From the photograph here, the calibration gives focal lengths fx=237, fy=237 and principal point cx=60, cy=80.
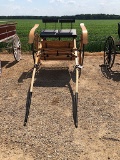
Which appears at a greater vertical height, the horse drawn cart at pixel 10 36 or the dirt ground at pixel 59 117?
the horse drawn cart at pixel 10 36

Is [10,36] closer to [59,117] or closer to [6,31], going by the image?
[6,31]

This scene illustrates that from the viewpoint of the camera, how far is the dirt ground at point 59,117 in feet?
13.1

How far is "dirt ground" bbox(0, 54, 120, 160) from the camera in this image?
3990mm

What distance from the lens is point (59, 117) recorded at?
5.12 metres

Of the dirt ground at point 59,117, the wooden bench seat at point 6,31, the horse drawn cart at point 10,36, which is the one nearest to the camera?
the dirt ground at point 59,117

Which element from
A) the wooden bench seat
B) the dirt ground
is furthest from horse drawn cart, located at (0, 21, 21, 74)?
the dirt ground

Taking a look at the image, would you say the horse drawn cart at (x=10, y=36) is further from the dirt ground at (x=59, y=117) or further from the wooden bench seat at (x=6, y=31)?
the dirt ground at (x=59, y=117)

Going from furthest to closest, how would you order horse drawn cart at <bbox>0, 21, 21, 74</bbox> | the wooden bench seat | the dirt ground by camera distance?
1. horse drawn cart at <bbox>0, 21, 21, 74</bbox>
2. the wooden bench seat
3. the dirt ground

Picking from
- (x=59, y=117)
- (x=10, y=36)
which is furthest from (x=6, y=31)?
(x=59, y=117)

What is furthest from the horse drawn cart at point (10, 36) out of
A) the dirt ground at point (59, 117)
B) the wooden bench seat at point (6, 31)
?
Answer: the dirt ground at point (59, 117)

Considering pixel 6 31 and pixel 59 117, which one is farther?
pixel 6 31

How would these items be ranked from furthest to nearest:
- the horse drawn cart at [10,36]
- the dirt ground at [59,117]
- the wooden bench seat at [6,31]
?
the horse drawn cart at [10,36], the wooden bench seat at [6,31], the dirt ground at [59,117]

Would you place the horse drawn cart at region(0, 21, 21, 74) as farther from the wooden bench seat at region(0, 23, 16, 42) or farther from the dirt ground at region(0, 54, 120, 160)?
the dirt ground at region(0, 54, 120, 160)

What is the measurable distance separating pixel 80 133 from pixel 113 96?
2193mm
